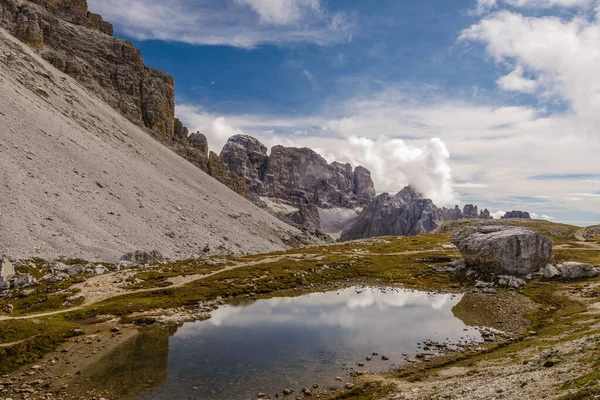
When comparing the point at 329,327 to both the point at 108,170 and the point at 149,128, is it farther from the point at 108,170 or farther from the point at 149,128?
the point at 149,128

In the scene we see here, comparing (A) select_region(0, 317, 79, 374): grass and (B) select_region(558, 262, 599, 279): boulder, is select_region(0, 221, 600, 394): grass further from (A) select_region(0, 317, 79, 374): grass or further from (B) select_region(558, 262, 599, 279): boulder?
(B) select_region(558, 262, 599, 279): boulder

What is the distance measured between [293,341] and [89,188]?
255ft

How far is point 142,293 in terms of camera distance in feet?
190

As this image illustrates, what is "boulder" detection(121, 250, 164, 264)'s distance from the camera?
250ft

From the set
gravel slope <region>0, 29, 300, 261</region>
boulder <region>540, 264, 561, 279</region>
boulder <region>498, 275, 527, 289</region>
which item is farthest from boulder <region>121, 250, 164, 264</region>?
boulder <region>540, 264, 561, 279</region>

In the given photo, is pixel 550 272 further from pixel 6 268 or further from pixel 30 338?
pixel 6 268

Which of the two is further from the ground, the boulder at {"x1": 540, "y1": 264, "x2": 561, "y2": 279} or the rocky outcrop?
the rocky outcrop

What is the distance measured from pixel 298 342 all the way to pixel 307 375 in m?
8.68

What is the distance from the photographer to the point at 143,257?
78.3 metres

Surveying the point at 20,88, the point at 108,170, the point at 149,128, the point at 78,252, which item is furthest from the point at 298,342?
the point at 149,128

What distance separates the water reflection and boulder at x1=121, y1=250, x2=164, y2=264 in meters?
31.9

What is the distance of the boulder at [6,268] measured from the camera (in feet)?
178

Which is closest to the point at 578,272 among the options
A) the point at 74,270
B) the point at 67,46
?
the point at 74,270

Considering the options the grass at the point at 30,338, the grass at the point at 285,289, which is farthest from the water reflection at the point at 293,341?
the grass at the point at 30,338
